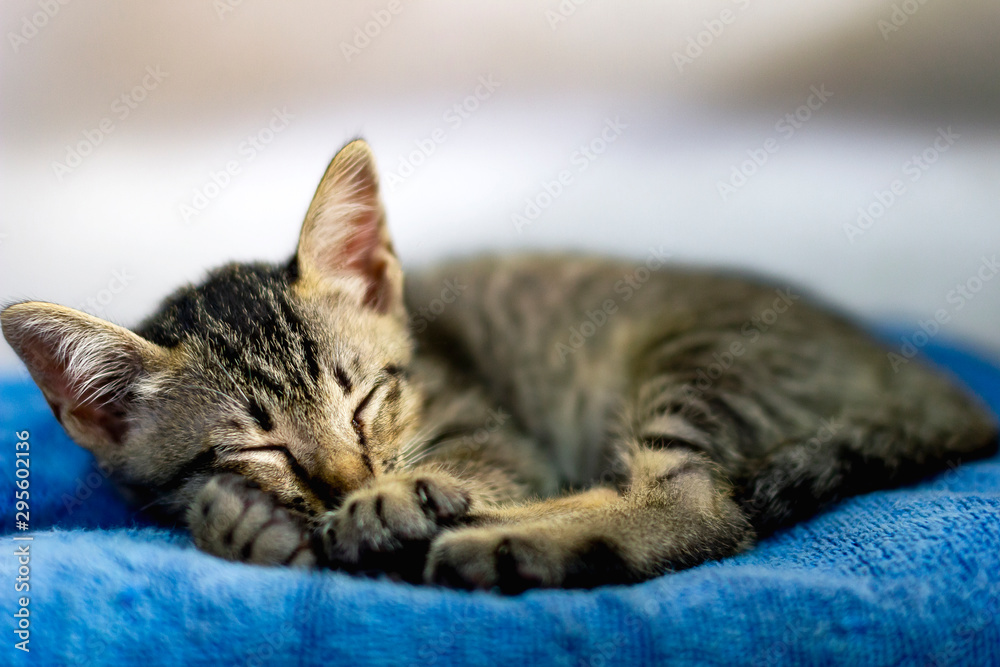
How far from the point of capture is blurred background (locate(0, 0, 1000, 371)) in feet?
4.95

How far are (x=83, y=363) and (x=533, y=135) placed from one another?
127 centimetres

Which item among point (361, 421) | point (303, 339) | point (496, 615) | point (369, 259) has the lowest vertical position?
point (496, 615)

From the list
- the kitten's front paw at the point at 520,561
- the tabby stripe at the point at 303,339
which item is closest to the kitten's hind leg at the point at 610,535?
the kitten's front paw at the point at 520,561

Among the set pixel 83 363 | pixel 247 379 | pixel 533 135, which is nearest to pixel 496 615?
pixel 247 379

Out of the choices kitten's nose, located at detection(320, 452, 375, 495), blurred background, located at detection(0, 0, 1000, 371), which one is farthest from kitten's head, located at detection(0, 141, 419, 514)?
blurred background, located at detection(0, 0, 1000, 371)

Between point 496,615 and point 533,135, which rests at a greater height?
point 533,135

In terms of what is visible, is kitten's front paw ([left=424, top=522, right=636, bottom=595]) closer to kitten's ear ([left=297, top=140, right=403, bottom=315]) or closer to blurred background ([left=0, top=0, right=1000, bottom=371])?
kitten's ear ([left=297, top=140, right=403, bottom=315])

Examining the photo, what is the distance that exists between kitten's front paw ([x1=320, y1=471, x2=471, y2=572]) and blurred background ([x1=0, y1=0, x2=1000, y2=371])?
34.8 inches

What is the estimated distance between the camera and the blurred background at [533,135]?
1.51 metres

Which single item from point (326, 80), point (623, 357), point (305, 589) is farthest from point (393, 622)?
point (326, 80)

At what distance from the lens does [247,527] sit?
875mm

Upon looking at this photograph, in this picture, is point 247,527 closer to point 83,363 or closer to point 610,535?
point 83,363

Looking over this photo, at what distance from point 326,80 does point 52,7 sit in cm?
60

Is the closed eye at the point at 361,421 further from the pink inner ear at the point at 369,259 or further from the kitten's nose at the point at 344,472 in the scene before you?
the pink inner ear at the point at 369,259
